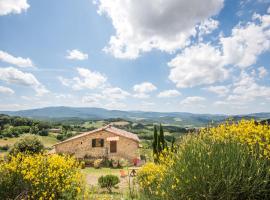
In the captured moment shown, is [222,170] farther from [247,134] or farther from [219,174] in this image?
[247,134]

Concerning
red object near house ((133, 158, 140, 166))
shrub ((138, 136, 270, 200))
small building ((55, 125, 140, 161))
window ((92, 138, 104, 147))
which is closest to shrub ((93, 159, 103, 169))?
small building ((55, 125, 140, 161))

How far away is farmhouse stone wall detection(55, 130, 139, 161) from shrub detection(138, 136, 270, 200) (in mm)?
36394

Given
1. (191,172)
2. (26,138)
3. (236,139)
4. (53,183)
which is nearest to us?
(191,172)

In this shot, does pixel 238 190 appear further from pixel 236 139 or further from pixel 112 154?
pixel 112 154

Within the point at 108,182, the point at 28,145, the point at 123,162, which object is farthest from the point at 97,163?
the point at 108,182

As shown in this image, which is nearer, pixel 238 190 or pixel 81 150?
pixel 238 190

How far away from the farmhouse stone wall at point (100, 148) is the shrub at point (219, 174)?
36394 millimetres

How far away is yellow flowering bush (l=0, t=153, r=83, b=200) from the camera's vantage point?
7.91 metres

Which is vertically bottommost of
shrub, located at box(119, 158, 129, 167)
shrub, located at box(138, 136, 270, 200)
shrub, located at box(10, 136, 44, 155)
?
shrub, located at box(119, 158, 129, 167)

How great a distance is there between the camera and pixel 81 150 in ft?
138

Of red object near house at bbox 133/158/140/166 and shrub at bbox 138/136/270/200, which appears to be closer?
shrub at bbox 138/136/270/200

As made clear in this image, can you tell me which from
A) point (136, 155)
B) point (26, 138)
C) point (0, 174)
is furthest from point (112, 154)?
point (0, 174)

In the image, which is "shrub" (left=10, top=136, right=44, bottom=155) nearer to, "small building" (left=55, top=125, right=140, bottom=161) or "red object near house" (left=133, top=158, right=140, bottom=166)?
"small building" (left=55, top=125, right=140, bottom=161)

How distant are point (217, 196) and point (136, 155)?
38.0 meters
